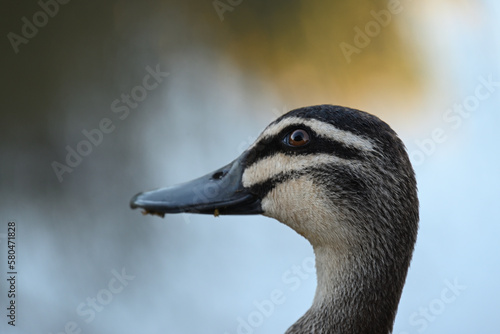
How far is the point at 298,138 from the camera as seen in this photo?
1.05m

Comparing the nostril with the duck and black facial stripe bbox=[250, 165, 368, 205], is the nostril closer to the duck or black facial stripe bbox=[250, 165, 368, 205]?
the duck

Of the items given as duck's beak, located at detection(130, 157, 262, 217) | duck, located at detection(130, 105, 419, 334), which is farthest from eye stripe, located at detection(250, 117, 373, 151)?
duck's beak, located at detection(130, 157, 262, 217)

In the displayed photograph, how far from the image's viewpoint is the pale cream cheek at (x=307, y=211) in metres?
1.03

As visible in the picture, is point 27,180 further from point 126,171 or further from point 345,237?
point 345,237

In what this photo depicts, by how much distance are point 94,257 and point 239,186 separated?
2.51 metres

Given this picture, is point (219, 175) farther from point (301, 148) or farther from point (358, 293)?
point (358, 293)

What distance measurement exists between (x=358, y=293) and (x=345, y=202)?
0.19m

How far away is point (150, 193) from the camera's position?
44.9 inches

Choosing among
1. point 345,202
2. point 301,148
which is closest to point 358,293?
point 345,202

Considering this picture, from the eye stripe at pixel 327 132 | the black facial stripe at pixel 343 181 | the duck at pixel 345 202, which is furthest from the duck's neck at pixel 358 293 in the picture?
the eye stripe at pixel 327 132

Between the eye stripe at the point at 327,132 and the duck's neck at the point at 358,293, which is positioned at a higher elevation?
the eye stripe at the point at 327,132

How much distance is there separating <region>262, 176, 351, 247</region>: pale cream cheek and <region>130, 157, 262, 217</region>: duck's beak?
0.05 metres

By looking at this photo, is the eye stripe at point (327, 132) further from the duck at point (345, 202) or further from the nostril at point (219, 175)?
the nostril at point (219, 175)

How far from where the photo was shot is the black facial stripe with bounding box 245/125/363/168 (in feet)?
3.33
